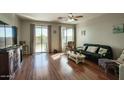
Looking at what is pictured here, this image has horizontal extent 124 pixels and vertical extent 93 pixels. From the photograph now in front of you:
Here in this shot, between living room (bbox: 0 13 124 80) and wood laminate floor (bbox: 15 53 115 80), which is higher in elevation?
living room (bbox: 0 13 124 80)

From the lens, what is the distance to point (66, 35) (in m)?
9.69

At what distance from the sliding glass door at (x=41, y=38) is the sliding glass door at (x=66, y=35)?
4.20ft

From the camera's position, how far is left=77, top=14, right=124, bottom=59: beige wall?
16.7 feet

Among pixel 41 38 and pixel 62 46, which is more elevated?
pixel 41 38

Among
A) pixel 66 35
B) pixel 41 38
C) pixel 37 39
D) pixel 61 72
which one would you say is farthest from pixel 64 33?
pixel 61 72

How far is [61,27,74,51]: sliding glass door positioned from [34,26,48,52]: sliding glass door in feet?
4.20

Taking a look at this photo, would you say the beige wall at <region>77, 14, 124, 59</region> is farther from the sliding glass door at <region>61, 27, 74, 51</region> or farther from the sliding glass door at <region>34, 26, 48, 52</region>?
the sliding glass door at <region>34, 26, 48, 52</region>

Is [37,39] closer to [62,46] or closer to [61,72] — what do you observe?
[62,46]

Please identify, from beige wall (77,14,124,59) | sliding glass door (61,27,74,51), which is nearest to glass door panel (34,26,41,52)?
sliding glass door (61,27,74,51)

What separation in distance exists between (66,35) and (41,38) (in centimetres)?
194
